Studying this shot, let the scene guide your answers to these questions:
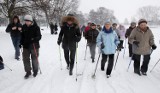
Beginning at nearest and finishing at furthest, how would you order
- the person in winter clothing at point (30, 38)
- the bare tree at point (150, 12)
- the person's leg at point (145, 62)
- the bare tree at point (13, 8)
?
1. the person in winter clothing at point (30, 38)
2. the person's leg at point (145, 62)
3. the bare tree at point (13, 8)
4. the bare tree at point (150, 12)

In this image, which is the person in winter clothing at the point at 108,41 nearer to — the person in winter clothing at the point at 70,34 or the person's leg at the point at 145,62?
the person in winter clothing at the point at 70,34

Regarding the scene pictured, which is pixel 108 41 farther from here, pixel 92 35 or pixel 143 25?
pixel 92 35

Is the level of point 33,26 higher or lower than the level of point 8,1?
lower

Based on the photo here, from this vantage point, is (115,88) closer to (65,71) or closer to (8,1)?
(65,71)

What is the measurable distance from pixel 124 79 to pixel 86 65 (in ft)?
7.21

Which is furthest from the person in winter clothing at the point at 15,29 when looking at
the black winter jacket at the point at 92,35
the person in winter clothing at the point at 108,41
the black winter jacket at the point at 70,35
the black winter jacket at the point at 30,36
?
the person in winter clothing at the point at 108,41

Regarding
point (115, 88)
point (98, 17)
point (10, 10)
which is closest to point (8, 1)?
point (10, 10)

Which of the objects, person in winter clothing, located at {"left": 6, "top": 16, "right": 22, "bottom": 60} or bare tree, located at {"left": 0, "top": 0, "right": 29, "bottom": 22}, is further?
bare tree, located at {"left": 0, "top": 0, "right": 29, "bottom": 22}

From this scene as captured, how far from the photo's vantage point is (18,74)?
6680mm

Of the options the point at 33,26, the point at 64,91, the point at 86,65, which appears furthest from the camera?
the point at 86,65

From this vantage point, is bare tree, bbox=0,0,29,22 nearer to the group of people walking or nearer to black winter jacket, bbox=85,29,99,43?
black winter jacket, bbox=85,29,99,43

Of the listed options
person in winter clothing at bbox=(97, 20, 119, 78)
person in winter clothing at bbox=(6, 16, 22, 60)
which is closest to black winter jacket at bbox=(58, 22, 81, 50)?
person in winter clothing at bbox=(97, 20, 119, 78)

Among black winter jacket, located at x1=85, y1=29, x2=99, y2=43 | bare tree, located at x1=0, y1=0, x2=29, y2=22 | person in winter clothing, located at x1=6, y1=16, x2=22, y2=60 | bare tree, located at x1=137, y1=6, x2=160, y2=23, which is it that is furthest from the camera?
bare tree, located at x1=137, y1=6, x2=160, y2=23

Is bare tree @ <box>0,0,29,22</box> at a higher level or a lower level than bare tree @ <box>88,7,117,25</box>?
higher
